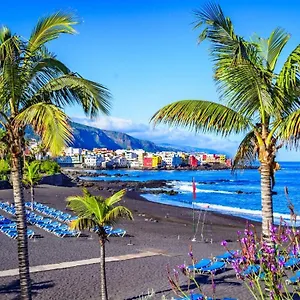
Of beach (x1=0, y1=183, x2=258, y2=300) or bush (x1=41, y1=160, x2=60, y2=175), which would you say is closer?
beach (x1=0, y1=183, x2=258, y2=300)

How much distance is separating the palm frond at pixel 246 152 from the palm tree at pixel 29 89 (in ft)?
9.64

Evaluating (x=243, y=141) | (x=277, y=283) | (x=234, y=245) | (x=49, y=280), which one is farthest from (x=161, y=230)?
(x=277, y=283)

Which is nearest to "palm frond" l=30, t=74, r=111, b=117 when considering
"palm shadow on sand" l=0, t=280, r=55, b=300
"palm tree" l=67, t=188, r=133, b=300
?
"palm tree" l=67, t=188, r=133, b=300

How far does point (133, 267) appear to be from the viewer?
13977 millimetres

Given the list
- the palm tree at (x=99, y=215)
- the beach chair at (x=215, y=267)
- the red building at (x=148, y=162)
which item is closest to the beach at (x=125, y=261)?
the beach chair at (x=215, y=267)

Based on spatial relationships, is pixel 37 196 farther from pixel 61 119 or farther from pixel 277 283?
pixel 277 283

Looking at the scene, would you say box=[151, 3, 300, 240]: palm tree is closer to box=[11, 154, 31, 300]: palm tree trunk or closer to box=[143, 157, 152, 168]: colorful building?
box=[11, 154, 31, 300]: palm tree trunk

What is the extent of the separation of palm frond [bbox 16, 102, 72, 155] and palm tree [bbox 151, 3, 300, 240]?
6.85 ft

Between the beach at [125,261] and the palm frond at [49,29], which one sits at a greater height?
the palm frond at [49,29]

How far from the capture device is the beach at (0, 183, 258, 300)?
11.3m

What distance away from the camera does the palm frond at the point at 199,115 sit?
26.9 ft

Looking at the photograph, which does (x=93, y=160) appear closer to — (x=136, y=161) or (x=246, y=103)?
(x=136, y=161)

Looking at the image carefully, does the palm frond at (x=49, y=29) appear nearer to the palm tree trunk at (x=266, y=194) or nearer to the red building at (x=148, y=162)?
the palm tree trunk at (x=266, y=194)

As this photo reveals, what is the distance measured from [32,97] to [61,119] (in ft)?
5.50
